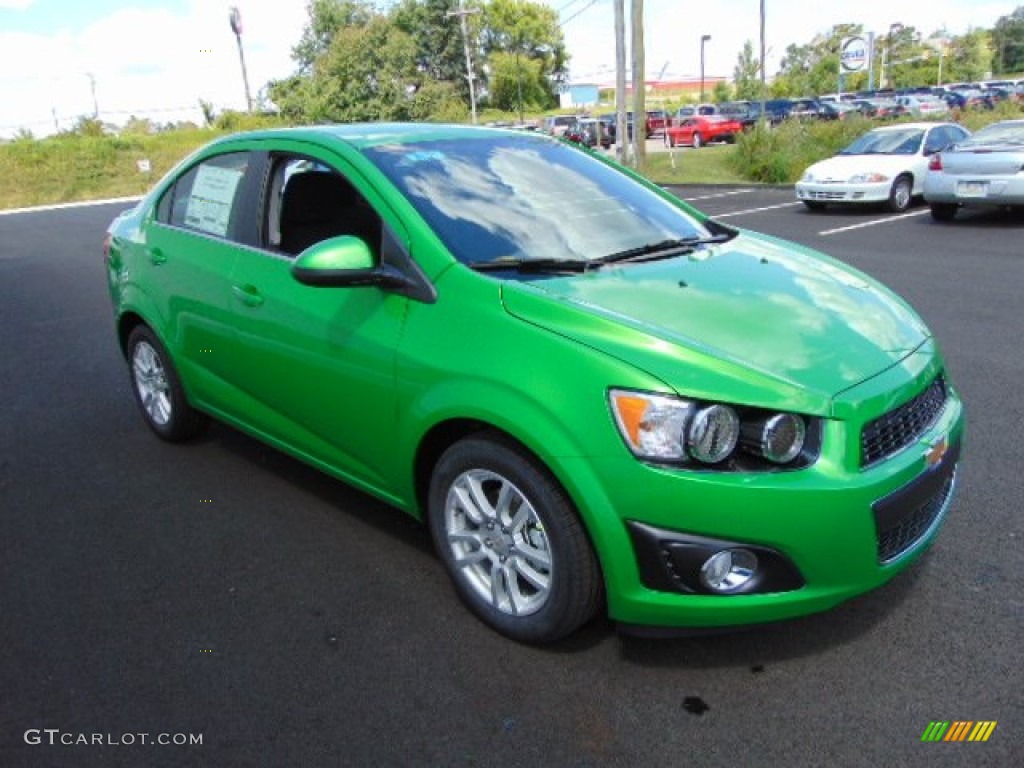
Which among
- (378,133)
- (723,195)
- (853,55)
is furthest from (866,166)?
(853,55)

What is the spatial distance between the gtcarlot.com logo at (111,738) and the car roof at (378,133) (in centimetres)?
218

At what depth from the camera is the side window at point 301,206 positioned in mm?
3658

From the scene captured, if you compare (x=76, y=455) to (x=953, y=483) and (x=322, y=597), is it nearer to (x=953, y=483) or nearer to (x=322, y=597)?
(x=322, y=597)

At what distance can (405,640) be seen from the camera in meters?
2.98

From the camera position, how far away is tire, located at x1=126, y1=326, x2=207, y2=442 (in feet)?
15.1

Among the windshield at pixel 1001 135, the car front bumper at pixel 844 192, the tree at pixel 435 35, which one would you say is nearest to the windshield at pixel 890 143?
the car front bumper at pixel 844 192

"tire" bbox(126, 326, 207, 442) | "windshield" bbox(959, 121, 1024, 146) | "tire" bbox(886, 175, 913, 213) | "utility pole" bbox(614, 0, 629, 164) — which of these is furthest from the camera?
"utility pole" bbox(614, 0, 629, 164)

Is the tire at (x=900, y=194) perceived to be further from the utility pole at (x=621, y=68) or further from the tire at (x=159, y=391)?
the tire at (x=159, y=391)

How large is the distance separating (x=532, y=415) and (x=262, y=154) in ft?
6.77

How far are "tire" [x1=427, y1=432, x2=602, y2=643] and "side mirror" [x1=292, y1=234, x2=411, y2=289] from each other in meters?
0.63

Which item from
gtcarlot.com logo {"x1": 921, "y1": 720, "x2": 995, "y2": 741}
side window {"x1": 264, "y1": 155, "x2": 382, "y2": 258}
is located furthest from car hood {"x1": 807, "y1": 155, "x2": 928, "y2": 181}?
gtcarlot.com logo {"x1": 921, "y1": 720, "x2": 995, "y2": 741}

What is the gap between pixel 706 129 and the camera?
36938mm

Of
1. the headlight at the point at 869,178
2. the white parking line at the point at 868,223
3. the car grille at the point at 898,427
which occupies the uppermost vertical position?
the car grille at the point at 898,427

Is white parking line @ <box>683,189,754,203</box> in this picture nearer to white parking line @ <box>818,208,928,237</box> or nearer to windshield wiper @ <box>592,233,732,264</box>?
white parking line @ <box>818,208,928,237</box>
